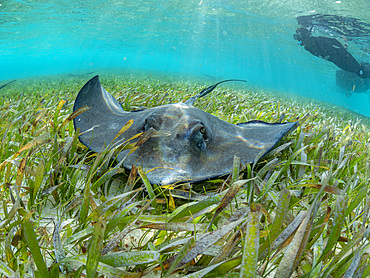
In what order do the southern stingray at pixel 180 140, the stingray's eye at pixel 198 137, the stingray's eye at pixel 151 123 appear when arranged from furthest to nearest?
1. the stingray's eye at pixel 151 123
2. the stingray's eye at pixel 198 137
3. the southern stingray at pixel 180 140

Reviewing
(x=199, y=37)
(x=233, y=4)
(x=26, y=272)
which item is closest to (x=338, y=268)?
(x=26, y=272)

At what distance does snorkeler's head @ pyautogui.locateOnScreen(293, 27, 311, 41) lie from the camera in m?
26.8

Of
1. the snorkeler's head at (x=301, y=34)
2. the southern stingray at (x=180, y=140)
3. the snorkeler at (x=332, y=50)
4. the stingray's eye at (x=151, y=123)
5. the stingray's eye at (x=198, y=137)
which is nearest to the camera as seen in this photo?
the southern stingray at (x=180, y=140)

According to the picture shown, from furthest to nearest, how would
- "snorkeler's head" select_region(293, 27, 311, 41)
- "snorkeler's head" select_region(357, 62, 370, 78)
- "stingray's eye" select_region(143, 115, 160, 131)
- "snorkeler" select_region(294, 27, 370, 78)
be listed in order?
1. "snorkeler's head" select_region(357, 62, 370, 78)
2. "snorkeler's head" select_region(293, 27, 311, 41)
3. "snorkeler" select_region(294, 27, 370, 78)
4. "stingray's eye" select_region(143, 115, 160, 131)

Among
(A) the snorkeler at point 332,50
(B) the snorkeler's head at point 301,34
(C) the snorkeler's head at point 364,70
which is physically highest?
(B) the snorkeler's head at point 301,34

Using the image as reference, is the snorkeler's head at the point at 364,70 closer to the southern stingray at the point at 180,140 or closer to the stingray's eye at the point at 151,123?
the southern stingray at the point at 180,140

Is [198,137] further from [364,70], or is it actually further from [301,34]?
[364,70]

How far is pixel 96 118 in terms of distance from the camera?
309 cm

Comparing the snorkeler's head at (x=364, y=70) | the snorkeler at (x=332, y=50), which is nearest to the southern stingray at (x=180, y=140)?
the snorkeler at (x=332, y=50)

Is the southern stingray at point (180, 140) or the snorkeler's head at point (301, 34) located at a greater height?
the snorkeler's head at point (301, 34)

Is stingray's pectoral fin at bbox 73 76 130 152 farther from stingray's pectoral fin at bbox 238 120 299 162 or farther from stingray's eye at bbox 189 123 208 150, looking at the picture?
stingray's pectoral fin at bbox 238 120 299 162

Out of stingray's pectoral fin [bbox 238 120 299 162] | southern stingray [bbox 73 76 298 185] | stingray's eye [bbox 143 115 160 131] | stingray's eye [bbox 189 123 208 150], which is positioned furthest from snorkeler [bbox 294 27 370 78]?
stingray's eye [bbox 143 115 160 131]

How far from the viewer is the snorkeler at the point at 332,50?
2608cm

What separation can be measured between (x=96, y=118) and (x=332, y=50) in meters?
31.5
